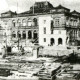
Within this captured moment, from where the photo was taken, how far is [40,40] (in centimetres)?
261

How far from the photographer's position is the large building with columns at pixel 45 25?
250 centimetres

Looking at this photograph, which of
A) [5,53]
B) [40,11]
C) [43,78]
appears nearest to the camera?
[43,78]

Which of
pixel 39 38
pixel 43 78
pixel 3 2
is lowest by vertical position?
pixel 43 78

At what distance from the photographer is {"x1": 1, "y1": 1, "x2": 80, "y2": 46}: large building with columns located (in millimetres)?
2504

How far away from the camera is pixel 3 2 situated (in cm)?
287

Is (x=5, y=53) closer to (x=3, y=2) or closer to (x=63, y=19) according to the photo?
(x=3, y=2)

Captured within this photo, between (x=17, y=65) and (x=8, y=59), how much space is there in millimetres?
151

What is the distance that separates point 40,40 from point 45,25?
174mm

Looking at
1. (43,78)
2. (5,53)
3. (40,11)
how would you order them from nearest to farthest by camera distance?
(43,78) < (40,11) < (5,53)

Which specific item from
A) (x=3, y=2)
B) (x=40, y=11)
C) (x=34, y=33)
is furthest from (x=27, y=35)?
(x=3, y=2)

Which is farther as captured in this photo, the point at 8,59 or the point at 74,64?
the point at 8,59

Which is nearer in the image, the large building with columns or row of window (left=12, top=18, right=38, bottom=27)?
the large building with columns

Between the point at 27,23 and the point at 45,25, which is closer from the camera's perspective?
the point at 45,25

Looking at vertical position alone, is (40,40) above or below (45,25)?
below
